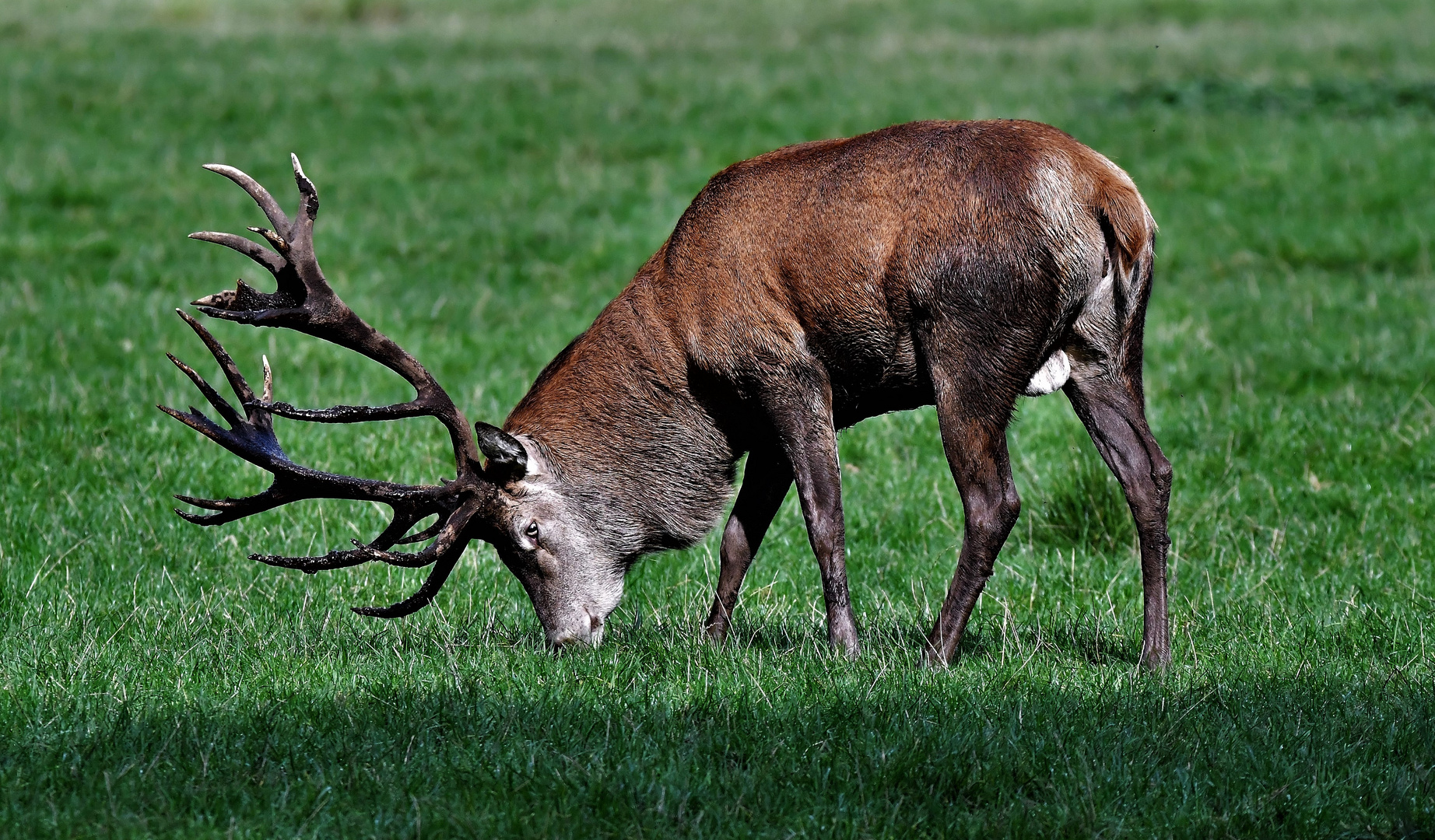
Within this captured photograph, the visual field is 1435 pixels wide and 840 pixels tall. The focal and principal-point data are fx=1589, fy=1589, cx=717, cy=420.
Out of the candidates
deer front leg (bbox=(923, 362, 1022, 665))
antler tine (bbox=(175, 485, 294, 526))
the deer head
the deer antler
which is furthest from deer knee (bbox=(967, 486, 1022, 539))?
antler tine (bbox=(175, 485, 294, 526))

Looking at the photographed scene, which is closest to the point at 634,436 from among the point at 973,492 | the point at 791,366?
the point at 791,366

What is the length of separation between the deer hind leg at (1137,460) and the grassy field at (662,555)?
0.32 metres

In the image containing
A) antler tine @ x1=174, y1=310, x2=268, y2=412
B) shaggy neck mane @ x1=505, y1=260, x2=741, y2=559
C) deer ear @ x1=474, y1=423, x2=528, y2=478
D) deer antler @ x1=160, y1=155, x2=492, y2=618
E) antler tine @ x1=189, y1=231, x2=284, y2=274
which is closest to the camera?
antler tine @ x1=174, y1=310, x2=268, y2=412

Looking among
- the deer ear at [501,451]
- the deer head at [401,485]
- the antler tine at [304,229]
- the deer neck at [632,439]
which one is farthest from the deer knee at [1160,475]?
the antler tine at [304,229]

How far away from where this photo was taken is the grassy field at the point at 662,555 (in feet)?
13.8

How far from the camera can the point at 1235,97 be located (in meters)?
17.2

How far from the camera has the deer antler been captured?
5.53 m

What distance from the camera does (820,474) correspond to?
5699mm

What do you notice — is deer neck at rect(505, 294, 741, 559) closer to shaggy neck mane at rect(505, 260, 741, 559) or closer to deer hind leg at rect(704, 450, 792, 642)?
shaggy neck mane at rect(505, 260, 741, 559)

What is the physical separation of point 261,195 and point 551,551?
1685 millimetres

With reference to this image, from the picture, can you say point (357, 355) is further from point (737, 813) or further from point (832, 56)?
point (832, 56)

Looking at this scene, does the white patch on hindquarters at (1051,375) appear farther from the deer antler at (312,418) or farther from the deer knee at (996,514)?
the deer antler at (312,418)

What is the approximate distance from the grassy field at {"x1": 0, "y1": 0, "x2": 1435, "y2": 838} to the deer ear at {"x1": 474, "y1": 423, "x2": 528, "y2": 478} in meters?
0.69

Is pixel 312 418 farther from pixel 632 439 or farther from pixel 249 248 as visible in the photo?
pixel 632 439
